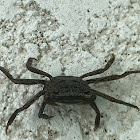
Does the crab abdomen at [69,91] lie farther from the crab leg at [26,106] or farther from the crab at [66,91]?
the crab leg at [26,106]

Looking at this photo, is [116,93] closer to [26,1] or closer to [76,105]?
[76,105]

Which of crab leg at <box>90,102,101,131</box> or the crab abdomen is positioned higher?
the crab abdomen

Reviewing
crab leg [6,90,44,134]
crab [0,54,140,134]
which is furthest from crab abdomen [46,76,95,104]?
crab leg [6,90,44,134]

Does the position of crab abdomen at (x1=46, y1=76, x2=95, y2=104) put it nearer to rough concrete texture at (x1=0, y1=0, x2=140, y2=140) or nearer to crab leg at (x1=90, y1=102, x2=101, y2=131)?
crab leg at (x1=90, y1=102, x2=101, y2=131)

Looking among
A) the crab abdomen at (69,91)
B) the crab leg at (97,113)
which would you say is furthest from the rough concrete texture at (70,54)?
the crab abdomen at (69,91)

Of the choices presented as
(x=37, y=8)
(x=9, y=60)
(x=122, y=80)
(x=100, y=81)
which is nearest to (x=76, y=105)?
(x=100, y=81)

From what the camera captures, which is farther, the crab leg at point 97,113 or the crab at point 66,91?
the crab leg at point 97,113

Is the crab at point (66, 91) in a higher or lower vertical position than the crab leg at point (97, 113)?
higher
